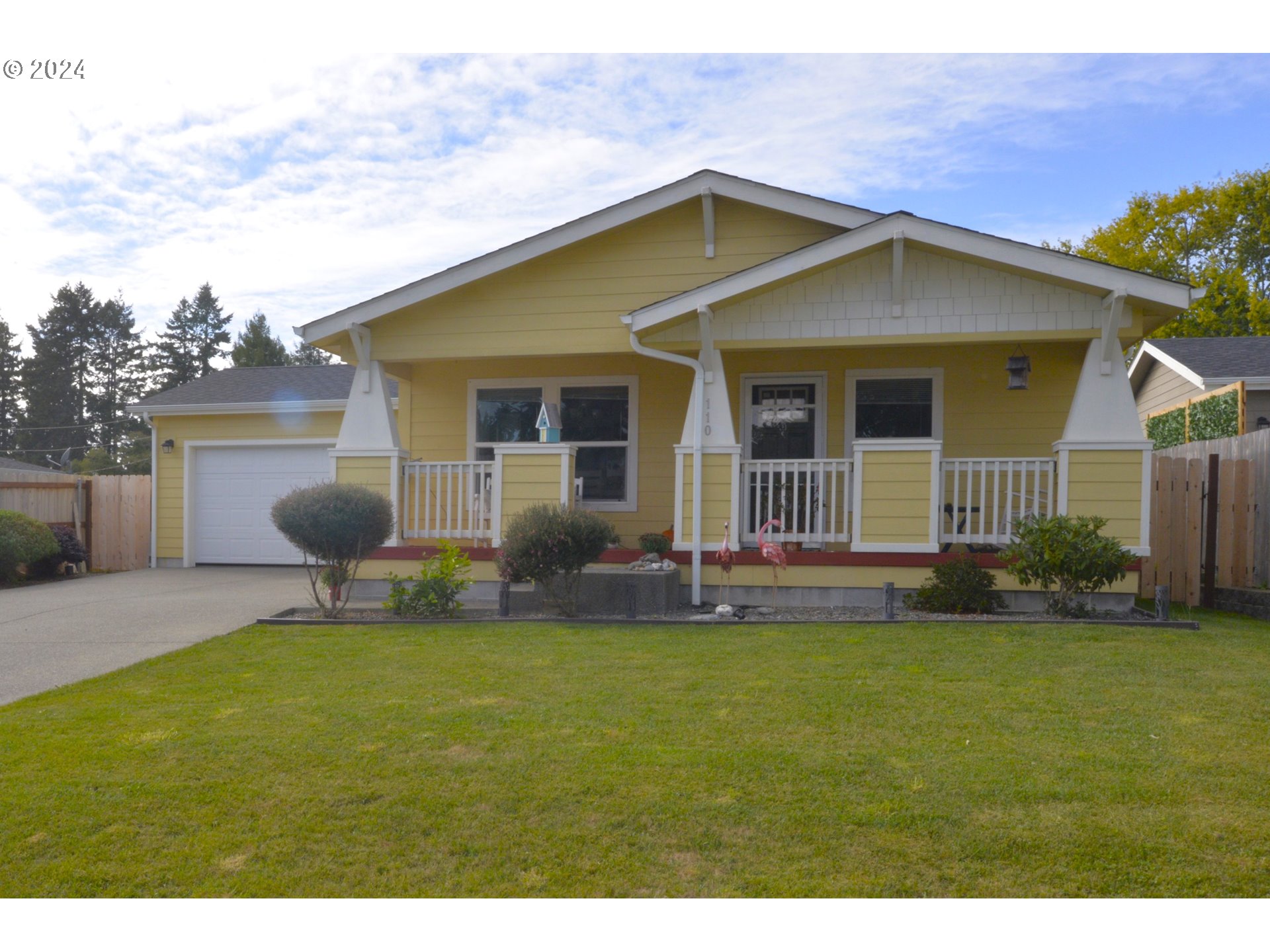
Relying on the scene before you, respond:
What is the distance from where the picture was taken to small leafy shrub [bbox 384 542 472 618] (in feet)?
27.9

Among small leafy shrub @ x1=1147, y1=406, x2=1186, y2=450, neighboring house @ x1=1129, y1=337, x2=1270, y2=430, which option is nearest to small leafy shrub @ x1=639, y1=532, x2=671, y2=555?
neighboring house @ x1=1129, y1=337, x2=1270, y2=430

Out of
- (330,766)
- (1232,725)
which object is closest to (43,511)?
(330,766)

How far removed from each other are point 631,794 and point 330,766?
1447 mm

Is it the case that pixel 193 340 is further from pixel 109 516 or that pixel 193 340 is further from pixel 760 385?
pixel 760 385

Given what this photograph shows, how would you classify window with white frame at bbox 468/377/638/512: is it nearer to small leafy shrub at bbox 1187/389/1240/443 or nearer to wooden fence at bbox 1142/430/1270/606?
wooden fence at bbox 1142/430/1270/606

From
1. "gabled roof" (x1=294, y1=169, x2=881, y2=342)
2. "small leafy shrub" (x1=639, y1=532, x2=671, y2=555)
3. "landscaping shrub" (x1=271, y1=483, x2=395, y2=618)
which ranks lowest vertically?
"small leafy shrub" (x1=639, y1=532, x2=671, y2=555)

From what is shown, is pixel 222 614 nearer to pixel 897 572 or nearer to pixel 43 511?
pixel 897 572

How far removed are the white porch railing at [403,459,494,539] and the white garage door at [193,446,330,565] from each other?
493 centimetres

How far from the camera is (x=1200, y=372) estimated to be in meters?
16.1

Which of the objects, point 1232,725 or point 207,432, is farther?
point 207,432

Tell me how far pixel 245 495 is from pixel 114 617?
654 cm

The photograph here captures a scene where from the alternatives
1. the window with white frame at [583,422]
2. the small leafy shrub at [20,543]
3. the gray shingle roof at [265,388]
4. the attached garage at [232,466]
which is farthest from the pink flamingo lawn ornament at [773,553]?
the small leafy shrub at [20,543]

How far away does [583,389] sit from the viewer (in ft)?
38.3

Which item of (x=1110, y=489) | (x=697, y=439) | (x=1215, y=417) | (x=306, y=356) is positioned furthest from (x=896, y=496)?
(x=306, y=356)
